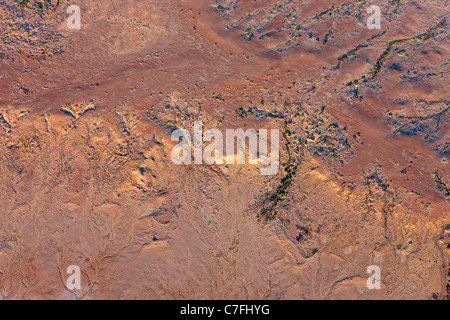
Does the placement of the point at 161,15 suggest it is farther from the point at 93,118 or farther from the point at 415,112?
the point at 415,112

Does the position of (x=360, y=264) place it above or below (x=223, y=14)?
below

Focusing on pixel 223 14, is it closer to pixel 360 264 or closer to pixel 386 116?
pixel 386 116

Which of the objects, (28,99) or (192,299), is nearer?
(192,299)
